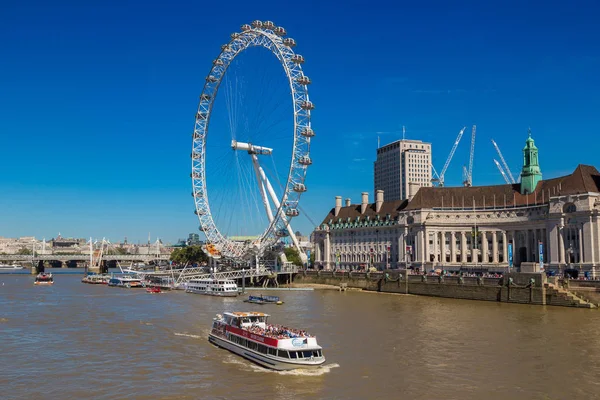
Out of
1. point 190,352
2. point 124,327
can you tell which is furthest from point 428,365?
point 124,327

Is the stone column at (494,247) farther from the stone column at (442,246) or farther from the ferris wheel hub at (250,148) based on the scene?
the ferris wheel hub at (250,148)

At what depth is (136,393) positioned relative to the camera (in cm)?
2956

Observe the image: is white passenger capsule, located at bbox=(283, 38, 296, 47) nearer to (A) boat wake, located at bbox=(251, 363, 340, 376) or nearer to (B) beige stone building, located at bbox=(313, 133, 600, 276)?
(B) beige stone building, located at bbox=(313, 133, 600, 276)

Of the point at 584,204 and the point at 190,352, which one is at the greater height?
the point at 584,204

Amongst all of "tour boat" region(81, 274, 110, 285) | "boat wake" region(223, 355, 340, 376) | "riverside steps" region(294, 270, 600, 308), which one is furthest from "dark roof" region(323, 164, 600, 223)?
"boat wake" region(223, 355, 340, 376)

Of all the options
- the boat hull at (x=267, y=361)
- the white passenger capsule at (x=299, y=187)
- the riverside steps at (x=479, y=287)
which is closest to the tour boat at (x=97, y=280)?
the riverside steps at (x=479, y=287)

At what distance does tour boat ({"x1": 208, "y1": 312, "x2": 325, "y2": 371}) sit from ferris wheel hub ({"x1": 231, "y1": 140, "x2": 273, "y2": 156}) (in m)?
58.1

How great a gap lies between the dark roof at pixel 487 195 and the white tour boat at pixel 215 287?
128ft

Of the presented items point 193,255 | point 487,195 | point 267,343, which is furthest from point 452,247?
point 193,255

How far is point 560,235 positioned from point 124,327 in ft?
207

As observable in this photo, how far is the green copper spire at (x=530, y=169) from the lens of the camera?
103562 millimetres

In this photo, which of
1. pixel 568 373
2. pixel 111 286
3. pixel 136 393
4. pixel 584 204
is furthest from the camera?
pixel 111 286

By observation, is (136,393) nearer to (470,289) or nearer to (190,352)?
Answer: (190,352)

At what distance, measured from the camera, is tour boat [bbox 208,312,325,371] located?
33531 millimetres
